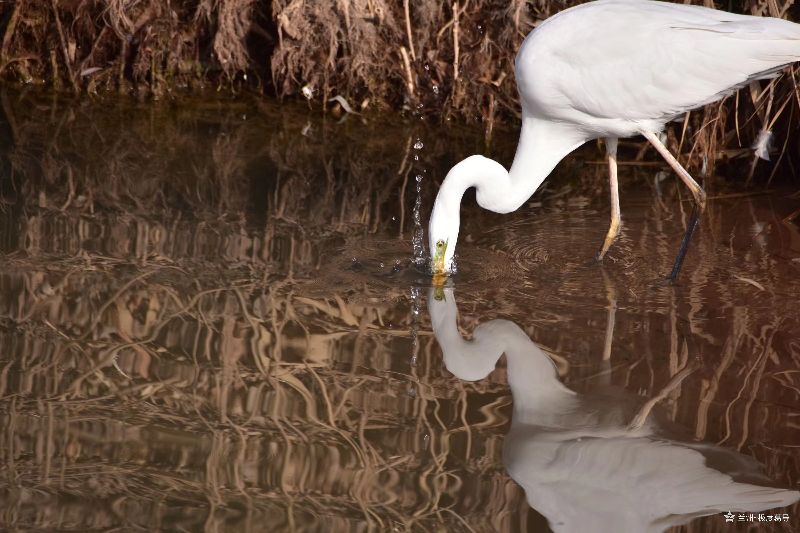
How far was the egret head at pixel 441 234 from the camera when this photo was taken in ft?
17.4

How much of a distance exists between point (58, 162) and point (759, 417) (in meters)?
4.51

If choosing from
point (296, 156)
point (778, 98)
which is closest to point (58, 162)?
point (296, 156)

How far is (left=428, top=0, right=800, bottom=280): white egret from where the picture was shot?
5.33 metres

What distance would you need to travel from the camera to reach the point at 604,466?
385cm

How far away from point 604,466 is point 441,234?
5.75ft

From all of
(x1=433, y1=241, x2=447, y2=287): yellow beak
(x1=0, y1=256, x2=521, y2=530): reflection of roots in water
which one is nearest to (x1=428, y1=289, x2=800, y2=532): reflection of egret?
(x1=0, y1=256, x2=521, y2=530): reflection of roots in water

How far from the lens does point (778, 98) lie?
692cm

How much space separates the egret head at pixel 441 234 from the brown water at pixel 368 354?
0.12 m

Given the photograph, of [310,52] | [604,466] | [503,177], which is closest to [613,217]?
[503,177]

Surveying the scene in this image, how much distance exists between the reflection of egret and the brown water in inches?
0.4

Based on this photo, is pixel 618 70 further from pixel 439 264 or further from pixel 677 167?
pixel 439 264

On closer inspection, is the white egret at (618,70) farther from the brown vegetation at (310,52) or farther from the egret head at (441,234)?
the brown vegetation at (310,52)

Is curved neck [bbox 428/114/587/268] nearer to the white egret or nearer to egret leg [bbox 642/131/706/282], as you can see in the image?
the white egret

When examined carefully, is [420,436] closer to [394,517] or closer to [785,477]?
[394,517]
